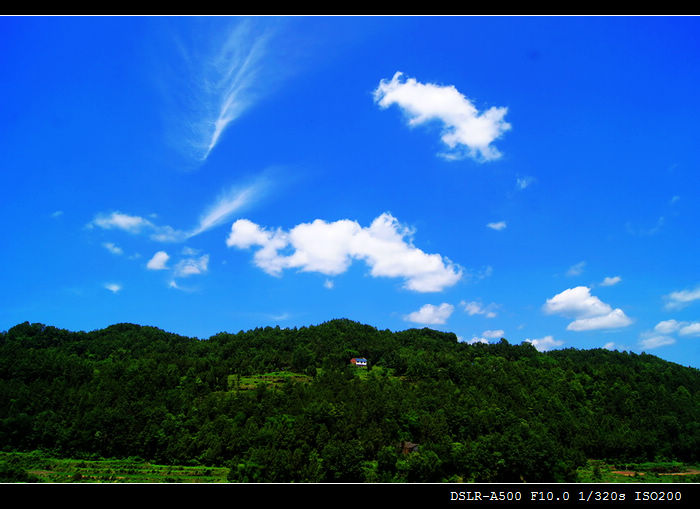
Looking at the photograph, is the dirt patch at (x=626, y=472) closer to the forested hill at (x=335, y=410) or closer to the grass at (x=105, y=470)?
the forested hill at (x=335, y=410)

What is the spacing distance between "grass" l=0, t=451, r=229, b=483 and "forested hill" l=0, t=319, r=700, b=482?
2.30m

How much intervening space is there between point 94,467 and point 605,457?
62.2 meters

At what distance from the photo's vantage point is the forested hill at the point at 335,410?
41719mm

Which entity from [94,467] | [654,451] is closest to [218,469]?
[94,467]

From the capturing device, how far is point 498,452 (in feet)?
139

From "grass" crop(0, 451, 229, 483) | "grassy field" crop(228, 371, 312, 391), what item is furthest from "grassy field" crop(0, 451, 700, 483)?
"grassy field" crop(228, 371, 312, 391)

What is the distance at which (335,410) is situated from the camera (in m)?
47.3

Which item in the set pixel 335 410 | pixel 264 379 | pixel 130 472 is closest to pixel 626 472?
pixel 335 410

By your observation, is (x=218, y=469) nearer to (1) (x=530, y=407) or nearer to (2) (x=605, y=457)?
(1) (x=530, y=407)

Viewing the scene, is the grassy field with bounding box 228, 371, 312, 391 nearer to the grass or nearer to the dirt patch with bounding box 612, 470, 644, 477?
the grass

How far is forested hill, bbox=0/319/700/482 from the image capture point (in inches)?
1642

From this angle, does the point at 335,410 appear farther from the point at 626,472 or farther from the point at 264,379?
Answer: the point at 626,472

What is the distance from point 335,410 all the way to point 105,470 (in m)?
24.0

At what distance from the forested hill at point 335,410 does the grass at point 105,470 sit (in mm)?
2298
